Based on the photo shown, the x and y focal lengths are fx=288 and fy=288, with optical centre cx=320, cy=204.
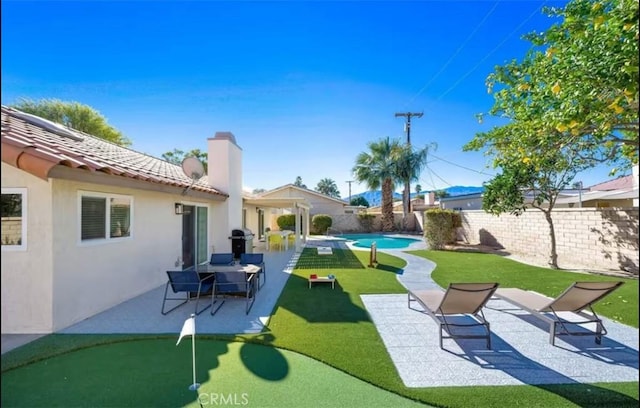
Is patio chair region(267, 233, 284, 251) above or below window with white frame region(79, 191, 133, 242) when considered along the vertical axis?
below

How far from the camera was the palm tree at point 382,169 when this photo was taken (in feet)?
95.9

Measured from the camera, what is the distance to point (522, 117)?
10.3ft

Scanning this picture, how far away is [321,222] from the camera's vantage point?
1200 inches

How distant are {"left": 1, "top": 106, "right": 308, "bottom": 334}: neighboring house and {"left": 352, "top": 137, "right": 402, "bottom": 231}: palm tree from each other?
68.3 ft

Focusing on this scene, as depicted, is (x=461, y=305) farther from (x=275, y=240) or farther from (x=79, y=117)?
(x=79, y=117)

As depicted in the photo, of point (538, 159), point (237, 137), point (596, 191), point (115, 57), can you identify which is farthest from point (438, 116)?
point (237, 137)

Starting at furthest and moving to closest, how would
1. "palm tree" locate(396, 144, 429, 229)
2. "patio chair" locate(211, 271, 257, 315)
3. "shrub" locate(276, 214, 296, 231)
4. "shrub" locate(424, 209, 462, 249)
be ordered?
"shrub" locate(276, 214, 296, 231)
"palm tree" locate(396, 144, 429, 229)
"shrub" locate(424, 209, 462, 249)
"patio chair" locate(211, 271, 257, 315)

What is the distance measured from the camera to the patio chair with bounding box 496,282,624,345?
366 cm

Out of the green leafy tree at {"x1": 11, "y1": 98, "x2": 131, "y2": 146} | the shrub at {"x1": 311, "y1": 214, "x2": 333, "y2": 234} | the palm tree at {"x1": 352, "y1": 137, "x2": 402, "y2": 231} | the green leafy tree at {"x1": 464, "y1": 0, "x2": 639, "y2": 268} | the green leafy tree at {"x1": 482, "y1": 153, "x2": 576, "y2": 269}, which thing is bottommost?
the shrub at {"x1": 311, "y1": 214, "x2": 333, "y2": 234}

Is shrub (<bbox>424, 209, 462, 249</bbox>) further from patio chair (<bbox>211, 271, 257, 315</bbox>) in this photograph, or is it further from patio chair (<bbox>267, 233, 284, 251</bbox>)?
patio chair (<bbox>211, 271, 257, 315</bbox>)

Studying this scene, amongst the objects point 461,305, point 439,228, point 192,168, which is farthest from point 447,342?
point 439,228

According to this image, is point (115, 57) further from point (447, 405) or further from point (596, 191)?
point (447, 405)

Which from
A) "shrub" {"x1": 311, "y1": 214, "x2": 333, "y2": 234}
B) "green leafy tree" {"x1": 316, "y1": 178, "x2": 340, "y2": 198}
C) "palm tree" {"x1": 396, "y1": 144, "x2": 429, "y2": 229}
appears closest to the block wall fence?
"palm tree" {"x1": 396, "y1": 144, "x2": 429, "y2": 229}

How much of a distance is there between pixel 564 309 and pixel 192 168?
1031 centimetres
